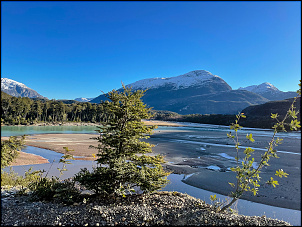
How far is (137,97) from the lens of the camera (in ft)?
28.1

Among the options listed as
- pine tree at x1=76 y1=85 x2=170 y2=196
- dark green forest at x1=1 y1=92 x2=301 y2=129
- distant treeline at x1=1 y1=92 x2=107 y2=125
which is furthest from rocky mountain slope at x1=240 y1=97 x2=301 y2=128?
pine tree at x1=76 y1=85 x2=170 y2=196

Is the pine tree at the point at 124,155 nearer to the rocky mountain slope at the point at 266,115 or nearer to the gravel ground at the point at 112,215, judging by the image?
the gravel ground at the point at 112,215

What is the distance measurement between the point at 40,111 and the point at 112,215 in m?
108

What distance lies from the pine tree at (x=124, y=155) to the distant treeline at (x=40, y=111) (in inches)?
2975

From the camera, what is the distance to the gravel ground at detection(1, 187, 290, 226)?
5.77 m

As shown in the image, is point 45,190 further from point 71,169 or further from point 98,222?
point 71,169

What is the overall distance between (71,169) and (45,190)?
956 centimetres

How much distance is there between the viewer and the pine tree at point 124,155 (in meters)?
7.41

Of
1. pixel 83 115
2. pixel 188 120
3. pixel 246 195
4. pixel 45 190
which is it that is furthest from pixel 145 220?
pixel 188 120

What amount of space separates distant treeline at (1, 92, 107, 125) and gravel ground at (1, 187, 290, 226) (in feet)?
252

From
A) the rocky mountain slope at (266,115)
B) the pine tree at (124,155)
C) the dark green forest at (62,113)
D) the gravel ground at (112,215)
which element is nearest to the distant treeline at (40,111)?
the dark green forest at (62,113)

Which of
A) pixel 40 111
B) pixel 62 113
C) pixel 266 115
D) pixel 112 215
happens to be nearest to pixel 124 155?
pixel 112 215

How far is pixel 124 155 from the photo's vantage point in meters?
8.00

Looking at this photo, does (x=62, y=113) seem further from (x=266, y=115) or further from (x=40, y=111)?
(x=266, y=115)
